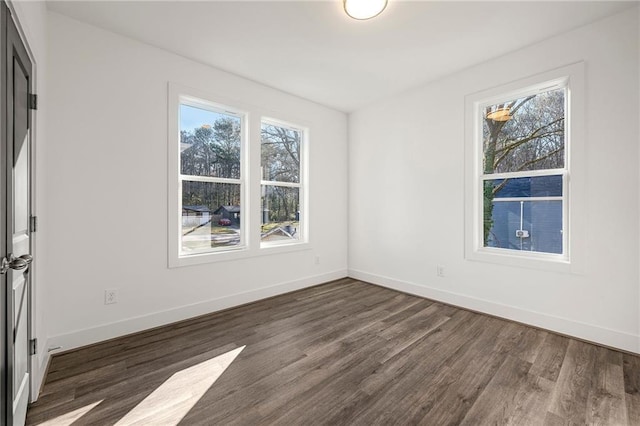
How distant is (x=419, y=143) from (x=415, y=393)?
293 cm

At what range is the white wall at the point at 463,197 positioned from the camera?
238 centimetres

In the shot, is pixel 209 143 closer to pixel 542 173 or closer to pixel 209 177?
pixel 209 177

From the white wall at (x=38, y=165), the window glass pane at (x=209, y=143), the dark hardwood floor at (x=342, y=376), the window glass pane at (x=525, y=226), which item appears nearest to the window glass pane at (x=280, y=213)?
the window glass pane at (x=209, y=143)

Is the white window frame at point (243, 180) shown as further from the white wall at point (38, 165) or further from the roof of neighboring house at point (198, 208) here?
the white wall at point (38, 165)

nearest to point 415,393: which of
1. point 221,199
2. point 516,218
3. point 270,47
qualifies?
point 516,218

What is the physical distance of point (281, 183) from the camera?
403cm

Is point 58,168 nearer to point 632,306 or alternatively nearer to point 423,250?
point 423,250

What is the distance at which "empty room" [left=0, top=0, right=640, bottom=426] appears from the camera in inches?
69.1

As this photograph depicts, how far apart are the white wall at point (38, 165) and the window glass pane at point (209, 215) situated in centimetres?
117

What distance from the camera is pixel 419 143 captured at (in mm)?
3789

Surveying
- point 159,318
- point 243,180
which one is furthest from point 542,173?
point 159,318

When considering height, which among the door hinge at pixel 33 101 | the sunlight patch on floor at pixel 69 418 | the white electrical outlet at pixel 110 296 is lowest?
the sunlight patch on floor at pixel 69 418

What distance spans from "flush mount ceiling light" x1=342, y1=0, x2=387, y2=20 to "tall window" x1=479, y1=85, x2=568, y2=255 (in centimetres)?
178

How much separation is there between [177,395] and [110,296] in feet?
4.34
